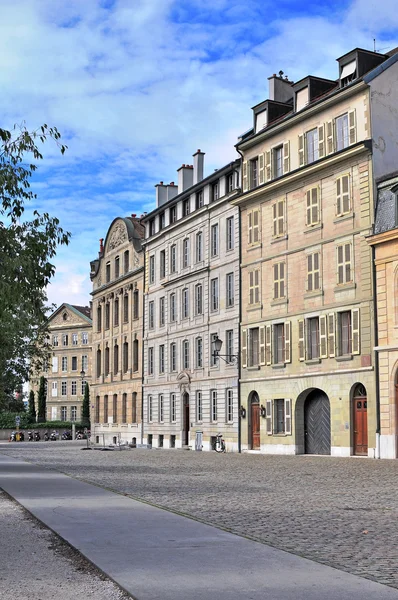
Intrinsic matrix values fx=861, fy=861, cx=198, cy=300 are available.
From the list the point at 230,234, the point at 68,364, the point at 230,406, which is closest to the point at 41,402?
the point at 68,364

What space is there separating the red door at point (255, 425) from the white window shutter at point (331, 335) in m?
7.71

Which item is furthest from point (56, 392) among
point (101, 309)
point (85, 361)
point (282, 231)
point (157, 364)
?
point (282, 231)

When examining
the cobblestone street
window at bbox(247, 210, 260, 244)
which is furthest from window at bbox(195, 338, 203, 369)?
the cobblestone street

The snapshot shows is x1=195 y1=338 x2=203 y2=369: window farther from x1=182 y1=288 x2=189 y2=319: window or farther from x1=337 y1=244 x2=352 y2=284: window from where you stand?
x1=337 y1=244 x2=352 y2=284: window

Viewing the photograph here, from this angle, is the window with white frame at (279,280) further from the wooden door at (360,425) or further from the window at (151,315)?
the window at (151,315)

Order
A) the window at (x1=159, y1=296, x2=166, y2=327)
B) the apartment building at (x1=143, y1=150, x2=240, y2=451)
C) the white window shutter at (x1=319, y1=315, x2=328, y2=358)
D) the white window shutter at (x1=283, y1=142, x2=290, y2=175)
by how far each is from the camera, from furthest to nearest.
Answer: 1. the window at (x1=159, y1=296, x2=166, y2=327)
2. the apartment building at (x1=143, y1=150, x2=240, y2=451)
3. the white window shutter at (x1=283, y1=142, x2=290, y2=175)
4. the white window shutter at (x1=319, y1=315, x2=328, y2=358)

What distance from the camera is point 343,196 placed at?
37.8 meters

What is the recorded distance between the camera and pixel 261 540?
10375mm

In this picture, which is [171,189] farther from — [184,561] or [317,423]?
[184,561]

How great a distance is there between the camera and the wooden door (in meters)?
36.0

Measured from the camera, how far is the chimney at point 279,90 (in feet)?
151

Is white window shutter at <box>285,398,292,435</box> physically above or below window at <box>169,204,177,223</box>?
below

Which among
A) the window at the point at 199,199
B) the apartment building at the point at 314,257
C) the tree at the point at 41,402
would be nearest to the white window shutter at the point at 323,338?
the apartment building at the point at 314,257

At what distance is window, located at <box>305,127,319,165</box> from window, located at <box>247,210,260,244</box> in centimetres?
513
